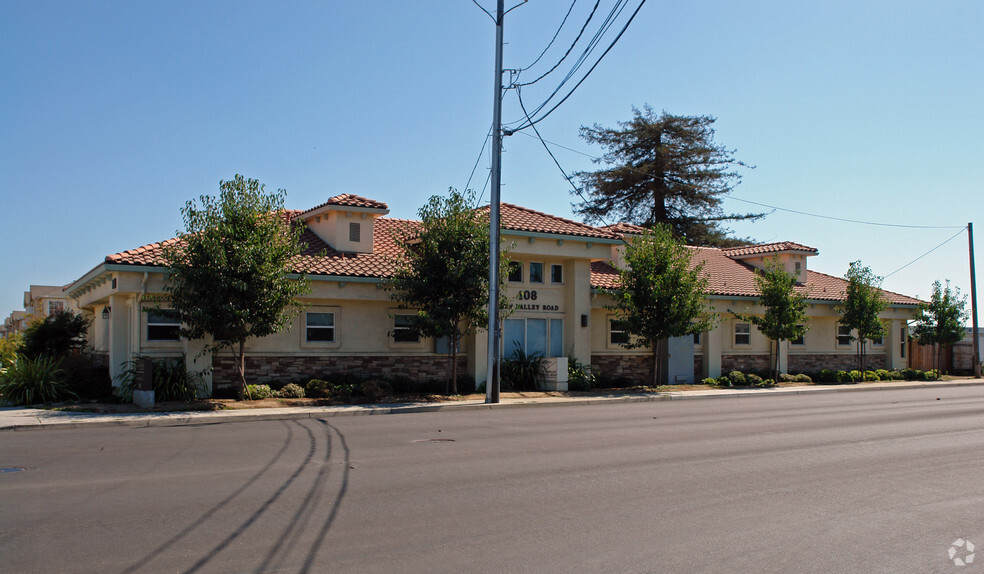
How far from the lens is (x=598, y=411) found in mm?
20312

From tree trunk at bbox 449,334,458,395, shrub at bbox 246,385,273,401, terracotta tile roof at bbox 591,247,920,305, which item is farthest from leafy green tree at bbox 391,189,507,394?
terracotta tile roof at bbox 591,247,920,305

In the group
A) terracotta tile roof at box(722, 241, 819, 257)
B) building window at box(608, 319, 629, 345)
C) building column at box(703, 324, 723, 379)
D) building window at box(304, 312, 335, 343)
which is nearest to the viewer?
building window at box(304, 312, 335, 343)

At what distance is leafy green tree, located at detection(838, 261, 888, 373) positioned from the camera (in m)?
34.1

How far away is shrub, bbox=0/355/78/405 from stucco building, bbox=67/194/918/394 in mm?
1399

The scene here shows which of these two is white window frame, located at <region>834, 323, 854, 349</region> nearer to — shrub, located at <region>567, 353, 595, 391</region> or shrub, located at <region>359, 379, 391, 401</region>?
shrub, located at <region>567, 353, 595, 391</region>

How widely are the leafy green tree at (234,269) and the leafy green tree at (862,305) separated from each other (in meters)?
24.4

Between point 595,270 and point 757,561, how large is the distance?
2512cm

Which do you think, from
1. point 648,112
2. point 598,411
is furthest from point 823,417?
point 648,112

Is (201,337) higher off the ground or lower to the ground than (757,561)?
higher

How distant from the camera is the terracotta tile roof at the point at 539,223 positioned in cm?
2567

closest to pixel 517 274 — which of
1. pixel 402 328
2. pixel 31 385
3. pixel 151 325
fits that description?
pixel 402 328

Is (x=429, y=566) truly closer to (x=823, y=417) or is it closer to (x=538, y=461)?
(x=538, y=461)

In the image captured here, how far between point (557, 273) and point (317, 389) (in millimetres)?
9787

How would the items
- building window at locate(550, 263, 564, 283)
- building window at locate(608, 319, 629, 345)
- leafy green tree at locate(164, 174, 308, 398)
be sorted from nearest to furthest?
leafy green tree at locate(164, 174, 308, 398), building window at locate(550, 263, 564, 283), building window at locate(608, 319, 629, 345)
